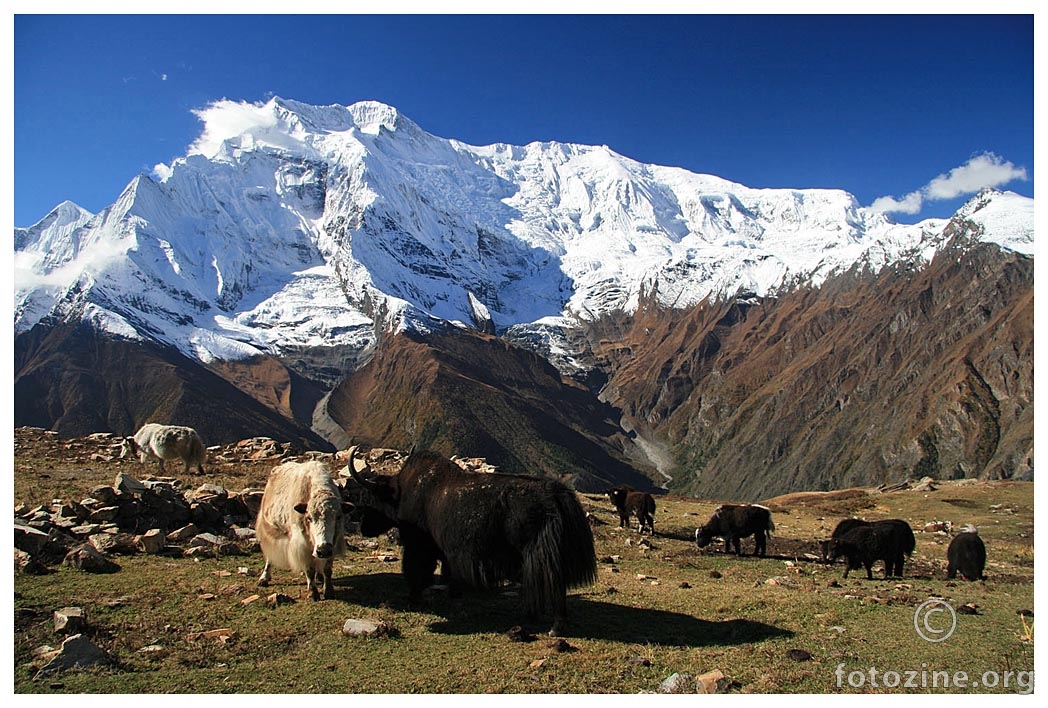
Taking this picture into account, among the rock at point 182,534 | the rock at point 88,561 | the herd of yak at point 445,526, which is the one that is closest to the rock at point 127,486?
the rock at point 182,534

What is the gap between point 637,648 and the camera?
33.0ft

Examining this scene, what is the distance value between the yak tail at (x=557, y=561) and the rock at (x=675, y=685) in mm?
2192

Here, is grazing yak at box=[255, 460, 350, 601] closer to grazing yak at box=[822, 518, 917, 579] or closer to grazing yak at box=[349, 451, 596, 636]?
grazing yak at box=[349, 451, 596, 636]

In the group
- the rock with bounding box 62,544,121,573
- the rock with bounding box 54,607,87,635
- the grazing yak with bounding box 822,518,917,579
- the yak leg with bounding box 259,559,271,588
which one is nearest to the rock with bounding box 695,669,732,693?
the yak leg with bounding box 259,559,271,588

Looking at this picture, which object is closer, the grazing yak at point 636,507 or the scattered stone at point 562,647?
the scattered stone at point 562,647

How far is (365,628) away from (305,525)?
2629 mm

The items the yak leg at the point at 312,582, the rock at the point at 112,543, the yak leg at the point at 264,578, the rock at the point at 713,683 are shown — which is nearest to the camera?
the rock at the point at 713,683

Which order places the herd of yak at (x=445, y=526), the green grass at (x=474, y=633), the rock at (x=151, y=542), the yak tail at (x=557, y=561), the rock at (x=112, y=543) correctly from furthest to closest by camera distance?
the rock at (x=151, y=542) < the rock at (x=112, y=543) < the herd of yak at (x=445, y=526) < the yak tail at (x=557, y=561) < the green grass at (x=474, y=633)

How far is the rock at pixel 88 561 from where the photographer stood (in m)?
13.0

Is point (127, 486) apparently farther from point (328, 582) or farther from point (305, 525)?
point (328, 582)

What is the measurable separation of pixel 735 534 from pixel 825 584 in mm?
5817

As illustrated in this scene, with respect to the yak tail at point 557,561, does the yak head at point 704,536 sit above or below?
below

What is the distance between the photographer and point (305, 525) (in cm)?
1226

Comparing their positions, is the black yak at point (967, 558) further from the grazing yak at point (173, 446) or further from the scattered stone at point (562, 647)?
the grazing yak at point (173, 446)
